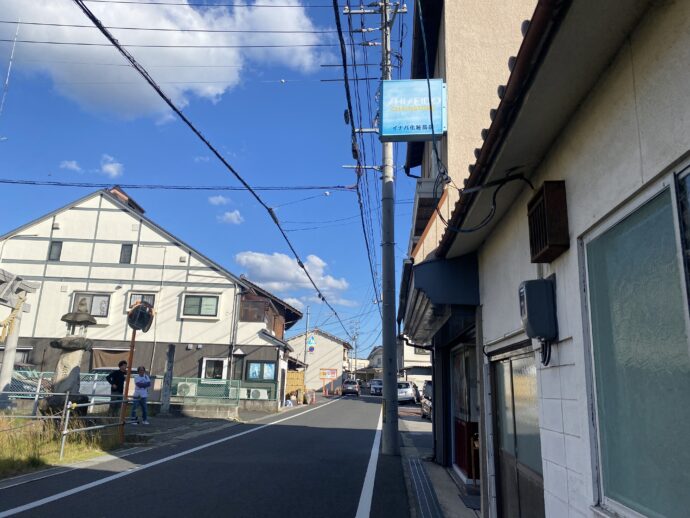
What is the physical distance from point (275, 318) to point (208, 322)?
555cm

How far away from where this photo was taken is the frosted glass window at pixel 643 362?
89.0 inches

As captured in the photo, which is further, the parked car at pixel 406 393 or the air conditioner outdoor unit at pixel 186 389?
the parked car at pixel 406 393

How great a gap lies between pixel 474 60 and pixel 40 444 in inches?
424

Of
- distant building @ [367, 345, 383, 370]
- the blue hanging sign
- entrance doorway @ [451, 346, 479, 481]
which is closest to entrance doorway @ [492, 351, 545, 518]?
entrance doorway @ [451, 346, 479, 481]

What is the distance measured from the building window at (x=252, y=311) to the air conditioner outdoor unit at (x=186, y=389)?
5411mm

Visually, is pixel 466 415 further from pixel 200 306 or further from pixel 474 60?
pixel 200 306

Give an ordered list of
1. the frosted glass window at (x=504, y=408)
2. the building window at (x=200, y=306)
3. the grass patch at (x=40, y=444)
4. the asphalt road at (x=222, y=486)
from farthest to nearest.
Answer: the building window at (x=200, y=306), the grass patch at (x=40, y=444), the asphalt road at (x=222, y=486), the frosted glass window at (x=504, y=408)

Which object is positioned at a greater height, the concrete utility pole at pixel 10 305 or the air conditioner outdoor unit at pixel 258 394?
the concrete utility pole at pixel 10 305

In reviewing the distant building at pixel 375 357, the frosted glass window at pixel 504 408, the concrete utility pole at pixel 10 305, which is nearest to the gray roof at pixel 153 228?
the concrete utility pole at pixel 10 305

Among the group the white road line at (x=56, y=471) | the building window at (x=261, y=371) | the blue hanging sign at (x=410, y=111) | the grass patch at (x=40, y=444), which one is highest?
the blue hanging sign at (x=410, y=111)

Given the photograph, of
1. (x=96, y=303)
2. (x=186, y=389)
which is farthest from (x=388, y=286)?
(x=96, y=303)

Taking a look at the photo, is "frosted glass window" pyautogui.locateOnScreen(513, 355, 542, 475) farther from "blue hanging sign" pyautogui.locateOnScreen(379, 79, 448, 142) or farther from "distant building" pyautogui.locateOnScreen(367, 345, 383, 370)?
"distant building" pyautogui.locateOnScreen(367, 345, 383, 370)

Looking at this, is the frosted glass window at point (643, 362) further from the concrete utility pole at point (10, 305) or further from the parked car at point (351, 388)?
the parked car at point (351, 388)

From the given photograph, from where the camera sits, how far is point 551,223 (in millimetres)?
3434
